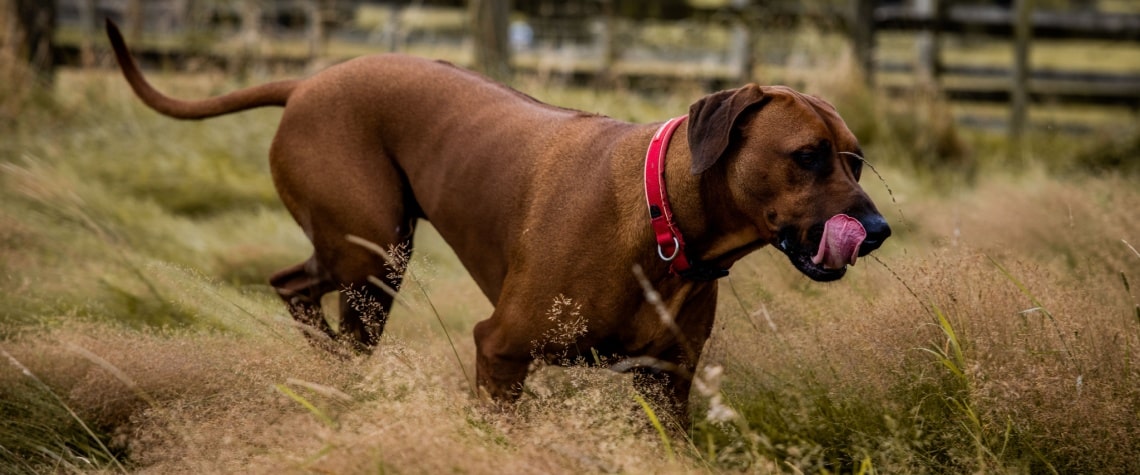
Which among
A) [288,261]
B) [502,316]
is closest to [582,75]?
[288,261]

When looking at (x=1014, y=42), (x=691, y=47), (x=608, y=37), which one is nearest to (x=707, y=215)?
(x=608, y=37)

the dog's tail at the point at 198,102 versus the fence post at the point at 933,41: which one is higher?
the dog's tail at the point at 198,102

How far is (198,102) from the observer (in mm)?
4562

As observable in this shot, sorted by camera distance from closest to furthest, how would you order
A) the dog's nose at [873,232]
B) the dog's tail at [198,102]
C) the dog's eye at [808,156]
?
the dog's nose at [873,232] < the dog's eye at [808,156] < the dog's tail at [198,102]

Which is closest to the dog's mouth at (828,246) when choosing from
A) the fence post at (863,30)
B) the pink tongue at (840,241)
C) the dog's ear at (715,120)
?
the pink tongue at (840,241)

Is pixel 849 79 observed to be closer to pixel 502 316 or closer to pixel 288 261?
pixel 288 261

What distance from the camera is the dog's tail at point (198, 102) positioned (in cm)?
450

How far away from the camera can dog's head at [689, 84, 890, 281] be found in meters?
3.11

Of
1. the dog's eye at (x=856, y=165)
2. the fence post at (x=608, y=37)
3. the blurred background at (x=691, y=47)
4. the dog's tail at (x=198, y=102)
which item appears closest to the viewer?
the dog's eye at (x=856, y=165)

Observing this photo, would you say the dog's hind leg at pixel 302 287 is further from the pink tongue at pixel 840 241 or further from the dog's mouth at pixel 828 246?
the pink tongue at pixel 840 241

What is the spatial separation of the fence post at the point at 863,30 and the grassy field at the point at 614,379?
5.58m

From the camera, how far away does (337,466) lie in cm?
262

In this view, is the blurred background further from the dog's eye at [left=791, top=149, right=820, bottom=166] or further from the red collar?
the dog's eye at [left=791, top=149, right=820, bottom=166]

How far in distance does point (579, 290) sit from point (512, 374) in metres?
0.37
